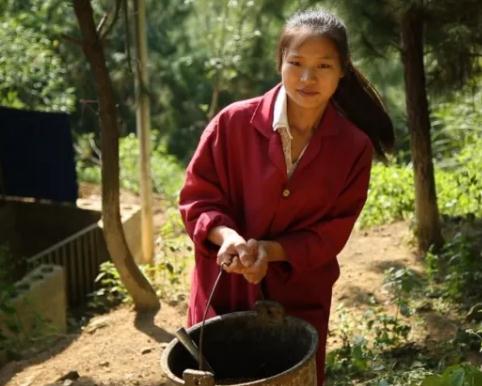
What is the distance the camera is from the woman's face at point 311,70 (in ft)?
7.55

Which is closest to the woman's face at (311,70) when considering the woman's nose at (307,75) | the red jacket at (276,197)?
the woman's nose at (307,75)

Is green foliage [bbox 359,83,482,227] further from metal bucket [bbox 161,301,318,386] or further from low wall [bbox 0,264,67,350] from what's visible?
metal bucket [bbox 161,301,318,386]

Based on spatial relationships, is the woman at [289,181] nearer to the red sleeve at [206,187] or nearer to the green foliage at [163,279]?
the red sleeve at [206,187]

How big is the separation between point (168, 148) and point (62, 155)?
9567 mm

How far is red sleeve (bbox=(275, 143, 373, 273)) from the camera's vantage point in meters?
2.30

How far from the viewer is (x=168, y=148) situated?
17.5 metres

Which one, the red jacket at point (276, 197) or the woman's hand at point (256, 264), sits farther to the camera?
the red jacket at point (276, 197)

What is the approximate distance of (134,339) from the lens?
5039 millimetres

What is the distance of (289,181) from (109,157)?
294 centimetres

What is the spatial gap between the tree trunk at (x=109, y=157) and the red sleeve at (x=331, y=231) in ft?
9.55

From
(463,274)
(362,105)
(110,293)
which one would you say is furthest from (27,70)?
(362,105)

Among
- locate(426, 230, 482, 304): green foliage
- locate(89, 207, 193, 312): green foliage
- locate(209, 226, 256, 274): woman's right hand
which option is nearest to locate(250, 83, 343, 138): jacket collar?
locate(209, 226, 256, 274): woman's right hand

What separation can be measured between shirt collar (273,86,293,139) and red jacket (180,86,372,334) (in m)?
0.02

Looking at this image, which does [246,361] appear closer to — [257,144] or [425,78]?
[257,144]
